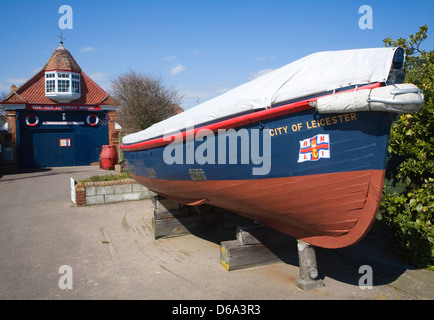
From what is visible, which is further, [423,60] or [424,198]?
[423,60]

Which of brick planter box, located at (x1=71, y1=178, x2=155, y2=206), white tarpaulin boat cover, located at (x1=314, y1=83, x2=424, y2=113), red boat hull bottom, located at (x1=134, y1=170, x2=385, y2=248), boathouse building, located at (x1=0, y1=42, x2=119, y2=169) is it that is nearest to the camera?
white tarpaulin boat cover, located at (x1=314, y1=83, x2=424, y2=113)

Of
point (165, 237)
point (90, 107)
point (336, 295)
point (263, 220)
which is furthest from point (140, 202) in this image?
point (90, 107)

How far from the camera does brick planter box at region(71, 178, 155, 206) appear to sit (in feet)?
29.0

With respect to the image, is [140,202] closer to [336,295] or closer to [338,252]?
[338,252]

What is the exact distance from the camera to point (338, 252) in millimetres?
5320

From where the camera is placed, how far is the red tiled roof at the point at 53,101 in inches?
797

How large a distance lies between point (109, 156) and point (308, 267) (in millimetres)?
14656

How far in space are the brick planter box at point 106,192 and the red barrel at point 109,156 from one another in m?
8.01

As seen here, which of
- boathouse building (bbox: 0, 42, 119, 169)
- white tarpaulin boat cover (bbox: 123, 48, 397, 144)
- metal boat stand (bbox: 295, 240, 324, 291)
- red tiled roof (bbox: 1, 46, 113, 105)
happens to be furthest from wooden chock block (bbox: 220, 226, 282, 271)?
red tiled roof (bbox: 1, 46, 113, 105)

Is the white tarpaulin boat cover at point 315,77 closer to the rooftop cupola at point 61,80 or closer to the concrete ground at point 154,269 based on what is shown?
the concrete ground at point 154,269

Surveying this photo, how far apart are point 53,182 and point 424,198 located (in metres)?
13.3

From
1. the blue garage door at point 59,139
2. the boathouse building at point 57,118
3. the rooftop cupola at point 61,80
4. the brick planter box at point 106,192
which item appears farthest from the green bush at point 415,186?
the rooftop cupola at point 61,80

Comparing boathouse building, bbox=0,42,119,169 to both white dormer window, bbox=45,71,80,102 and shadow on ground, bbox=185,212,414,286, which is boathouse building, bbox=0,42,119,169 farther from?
shadow on ground, bbox=185,212,414,286

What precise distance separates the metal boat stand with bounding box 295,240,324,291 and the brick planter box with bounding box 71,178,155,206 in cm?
627
